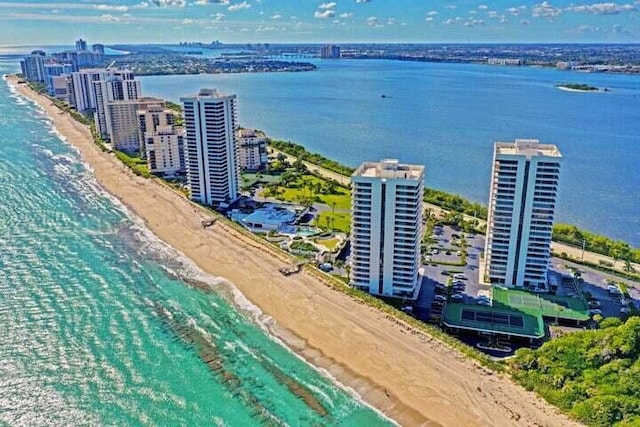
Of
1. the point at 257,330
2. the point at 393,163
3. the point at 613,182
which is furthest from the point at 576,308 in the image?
the point at 613,182

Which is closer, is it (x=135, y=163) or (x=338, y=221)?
(x=338, y=221)

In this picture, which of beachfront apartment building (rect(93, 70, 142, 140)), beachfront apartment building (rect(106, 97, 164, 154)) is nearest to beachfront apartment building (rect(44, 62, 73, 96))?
beachfront apartment building (rect(93, 70, 142, 140))

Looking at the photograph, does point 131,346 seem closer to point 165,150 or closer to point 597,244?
point 597,244

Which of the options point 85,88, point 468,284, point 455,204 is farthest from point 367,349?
point 85,88

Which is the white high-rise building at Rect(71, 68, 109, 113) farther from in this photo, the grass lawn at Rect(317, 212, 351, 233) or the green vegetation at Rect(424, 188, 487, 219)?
the green vegetation at Rect(424, 188, 487, 219)

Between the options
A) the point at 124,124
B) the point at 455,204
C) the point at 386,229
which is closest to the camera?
the point at 386,229
